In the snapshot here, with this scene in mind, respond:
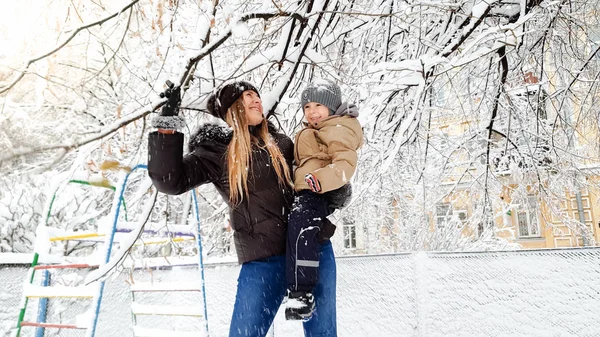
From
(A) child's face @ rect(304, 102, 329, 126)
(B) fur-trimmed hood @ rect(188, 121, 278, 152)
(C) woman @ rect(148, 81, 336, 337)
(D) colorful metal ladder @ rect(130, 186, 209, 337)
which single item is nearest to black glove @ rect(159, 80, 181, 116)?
(C) woman @ rect(148, 81, 336, 337)

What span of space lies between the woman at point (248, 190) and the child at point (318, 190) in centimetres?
2

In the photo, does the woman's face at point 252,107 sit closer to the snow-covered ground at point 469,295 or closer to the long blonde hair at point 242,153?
the long blonde hair at point 242,153

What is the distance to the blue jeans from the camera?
1709 millimetres

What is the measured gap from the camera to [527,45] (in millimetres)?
3945

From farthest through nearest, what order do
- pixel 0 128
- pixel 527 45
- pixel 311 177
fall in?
pixel 527 45 → pixel 311 177 → pixel 0 128

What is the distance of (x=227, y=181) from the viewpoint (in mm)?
1841

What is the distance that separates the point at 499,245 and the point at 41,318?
25.8ft

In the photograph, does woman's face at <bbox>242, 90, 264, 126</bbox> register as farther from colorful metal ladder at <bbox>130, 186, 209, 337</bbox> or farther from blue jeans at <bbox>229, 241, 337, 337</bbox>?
colorful metal ladder at <bbox>130, 186, 209, 337</bbox>

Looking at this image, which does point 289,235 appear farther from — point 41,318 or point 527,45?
point 527,45

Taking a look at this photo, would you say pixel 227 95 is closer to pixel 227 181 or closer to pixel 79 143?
pixel 227 181

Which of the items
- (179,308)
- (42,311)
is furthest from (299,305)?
(42,311)

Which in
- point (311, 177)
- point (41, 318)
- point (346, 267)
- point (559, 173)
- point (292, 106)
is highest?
point (292, 106)

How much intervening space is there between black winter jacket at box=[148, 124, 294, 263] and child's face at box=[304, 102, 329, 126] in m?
0.37

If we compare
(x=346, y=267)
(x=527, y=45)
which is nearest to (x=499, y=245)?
(x=527, y=45)
